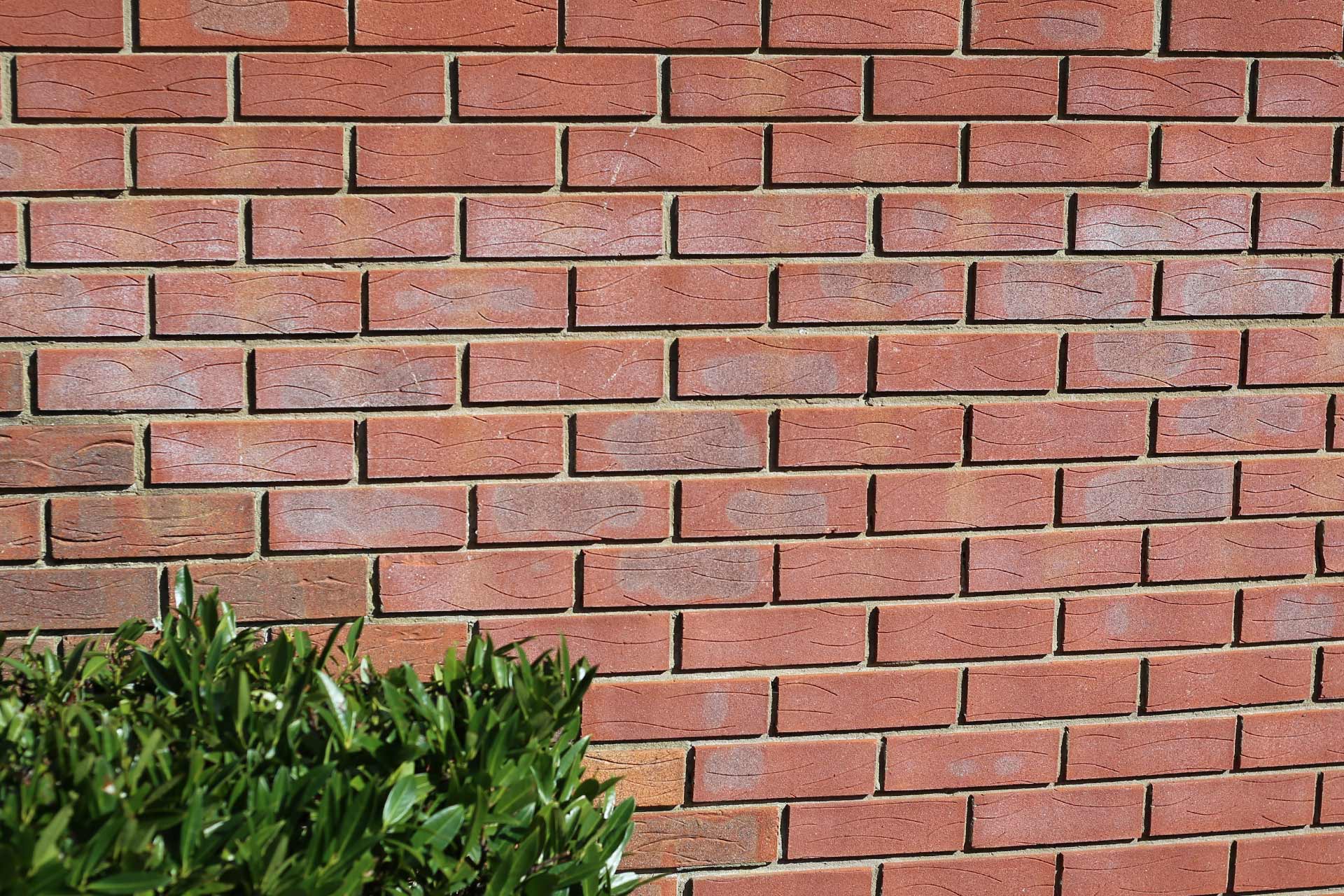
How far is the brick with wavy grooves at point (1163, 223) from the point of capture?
7.43 ft

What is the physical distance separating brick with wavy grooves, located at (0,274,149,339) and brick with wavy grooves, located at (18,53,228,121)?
0.25 m

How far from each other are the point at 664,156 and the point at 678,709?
93 centimetres

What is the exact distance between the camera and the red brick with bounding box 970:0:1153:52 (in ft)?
7.23

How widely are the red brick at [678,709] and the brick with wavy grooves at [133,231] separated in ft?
3.12

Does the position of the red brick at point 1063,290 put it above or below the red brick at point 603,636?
above

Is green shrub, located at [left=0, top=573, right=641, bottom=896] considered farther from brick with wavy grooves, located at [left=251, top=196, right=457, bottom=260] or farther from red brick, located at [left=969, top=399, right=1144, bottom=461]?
red brick, located at [left=969, top=399, right=1144, bottom=461]

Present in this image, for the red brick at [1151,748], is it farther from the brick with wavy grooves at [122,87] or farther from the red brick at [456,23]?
the brick with wavy grooves at [122,87]

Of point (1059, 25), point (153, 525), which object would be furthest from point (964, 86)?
point (153, 525)

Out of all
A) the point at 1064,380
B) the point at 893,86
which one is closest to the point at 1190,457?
the point at 1064,380

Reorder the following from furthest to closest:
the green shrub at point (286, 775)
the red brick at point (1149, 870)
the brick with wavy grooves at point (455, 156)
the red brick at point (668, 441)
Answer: the red brick at point (1149, 870) < the red brick at point (668, 441) < the brick with wavy grooves at point (455, 156) < the green shrub at point (286, 775)

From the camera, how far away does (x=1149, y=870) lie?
2.44m

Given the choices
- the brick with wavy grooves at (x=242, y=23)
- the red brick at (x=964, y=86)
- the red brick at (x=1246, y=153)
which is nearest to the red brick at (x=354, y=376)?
the brick with wavy grooves at (x=242, y=23)

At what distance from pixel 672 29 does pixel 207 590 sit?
1.17 metres

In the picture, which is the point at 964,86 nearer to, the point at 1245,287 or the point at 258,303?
the point at 1245,287
